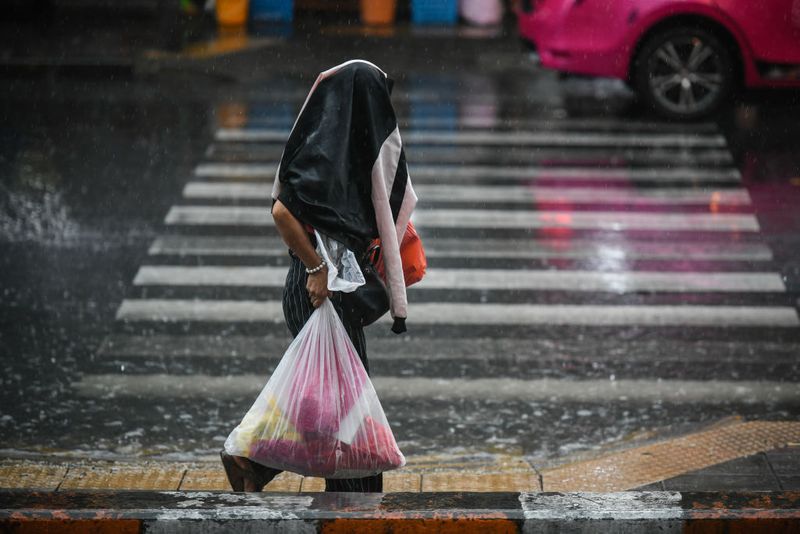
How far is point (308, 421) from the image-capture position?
4.23 meters

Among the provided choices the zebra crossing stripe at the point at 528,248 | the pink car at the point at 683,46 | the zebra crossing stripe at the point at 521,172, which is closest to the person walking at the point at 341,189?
the zebra crossing stripe at the point at 528,248

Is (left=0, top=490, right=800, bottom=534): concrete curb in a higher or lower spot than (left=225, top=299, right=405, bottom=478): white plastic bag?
lower

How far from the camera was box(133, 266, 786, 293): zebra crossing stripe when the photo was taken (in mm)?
8367

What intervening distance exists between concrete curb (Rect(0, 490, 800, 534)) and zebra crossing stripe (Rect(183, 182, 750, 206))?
6241mm

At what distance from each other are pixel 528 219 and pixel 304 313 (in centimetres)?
558

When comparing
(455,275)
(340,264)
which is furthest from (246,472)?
(455,275)

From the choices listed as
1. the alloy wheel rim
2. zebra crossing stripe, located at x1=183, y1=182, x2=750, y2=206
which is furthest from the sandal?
the alloy wheel rim

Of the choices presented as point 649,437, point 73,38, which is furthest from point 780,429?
point 73,38

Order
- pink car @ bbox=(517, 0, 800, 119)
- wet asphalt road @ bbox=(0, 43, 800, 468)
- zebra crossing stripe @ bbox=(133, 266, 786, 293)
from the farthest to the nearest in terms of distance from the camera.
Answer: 1. pink car @ bbox=(517, 0, 800, 119)
2. zebra crossing stripe @ bbox=(133, 266, 786, 293)
3. wet asphalt road @ bbox=(0, 43, 800, 468)

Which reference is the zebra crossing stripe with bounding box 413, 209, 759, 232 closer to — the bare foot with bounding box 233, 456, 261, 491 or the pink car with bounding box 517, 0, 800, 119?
the pink car with bounding box 517, 0, 800, 119

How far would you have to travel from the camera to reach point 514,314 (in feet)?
25.9

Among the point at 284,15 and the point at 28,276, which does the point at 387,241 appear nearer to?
the point at 28,276

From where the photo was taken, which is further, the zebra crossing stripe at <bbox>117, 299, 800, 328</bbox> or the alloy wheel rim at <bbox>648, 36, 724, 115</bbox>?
the alloy wheel rim at <bbox>648, 36, 724, 115</bbox>

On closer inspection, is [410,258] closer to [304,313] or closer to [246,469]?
[304,313]
